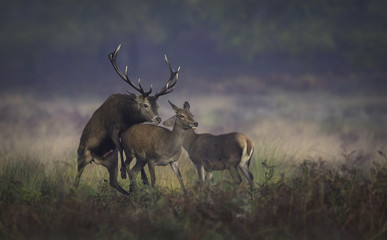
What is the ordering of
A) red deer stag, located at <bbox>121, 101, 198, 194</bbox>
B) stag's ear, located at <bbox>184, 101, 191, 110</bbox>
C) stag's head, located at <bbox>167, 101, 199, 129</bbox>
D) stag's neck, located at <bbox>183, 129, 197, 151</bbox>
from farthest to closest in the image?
stag's neck, located at <bbox>183, 129, 197, 151</bbox> < stag's ear, located at <bbox>184, 101, 191, 110</bbox> < red deer stag, located at <bbox>121, 101, 198, 194</bbox> < stag's head, located at <bbox>167, 101, 199, 129</bbox>

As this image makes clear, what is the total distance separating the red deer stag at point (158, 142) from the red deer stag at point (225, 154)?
104 cm

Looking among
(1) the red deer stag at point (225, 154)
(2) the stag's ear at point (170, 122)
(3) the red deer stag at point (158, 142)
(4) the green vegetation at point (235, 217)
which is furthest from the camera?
(1) the red deer stag at point (225, 154)

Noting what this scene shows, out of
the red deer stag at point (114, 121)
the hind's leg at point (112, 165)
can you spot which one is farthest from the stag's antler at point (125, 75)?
the hind's leg at point (112, 165)

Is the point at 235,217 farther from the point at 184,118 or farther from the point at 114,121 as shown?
the point at 114,121

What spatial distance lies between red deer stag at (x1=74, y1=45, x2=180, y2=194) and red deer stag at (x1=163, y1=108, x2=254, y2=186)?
4.99 feet

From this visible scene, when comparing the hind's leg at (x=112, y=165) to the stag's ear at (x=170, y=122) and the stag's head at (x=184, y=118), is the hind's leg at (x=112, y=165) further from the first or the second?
the stag's head at (x=184, y=118)

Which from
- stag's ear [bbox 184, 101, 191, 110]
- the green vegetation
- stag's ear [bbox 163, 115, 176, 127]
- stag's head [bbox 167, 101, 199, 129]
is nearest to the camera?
the green vegetation

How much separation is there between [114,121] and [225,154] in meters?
2.46

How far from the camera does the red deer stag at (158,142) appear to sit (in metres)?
9.28

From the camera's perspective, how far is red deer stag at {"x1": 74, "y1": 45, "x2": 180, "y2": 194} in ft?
31.1

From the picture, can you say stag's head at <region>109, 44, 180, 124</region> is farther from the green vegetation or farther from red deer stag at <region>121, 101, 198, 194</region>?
the green vegetation

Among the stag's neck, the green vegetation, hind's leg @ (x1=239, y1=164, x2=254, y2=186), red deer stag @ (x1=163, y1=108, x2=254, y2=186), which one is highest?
the stag's neck

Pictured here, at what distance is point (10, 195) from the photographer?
7.24m

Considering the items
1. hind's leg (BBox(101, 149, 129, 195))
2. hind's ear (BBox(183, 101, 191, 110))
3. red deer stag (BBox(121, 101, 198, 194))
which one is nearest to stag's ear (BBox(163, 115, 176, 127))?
red deer stag (BBox(121, 101, 198, 194))
